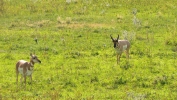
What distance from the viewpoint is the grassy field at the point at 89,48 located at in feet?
53.9

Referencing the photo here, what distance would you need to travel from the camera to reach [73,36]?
1108 inches

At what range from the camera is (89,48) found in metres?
24.5

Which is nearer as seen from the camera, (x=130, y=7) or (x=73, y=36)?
(x=73, y=36)

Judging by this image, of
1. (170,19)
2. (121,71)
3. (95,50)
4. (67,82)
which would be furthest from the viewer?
(170,19)

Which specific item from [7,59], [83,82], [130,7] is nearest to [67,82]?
[83,82]

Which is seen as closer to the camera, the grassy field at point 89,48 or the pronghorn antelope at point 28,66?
the pronghorn antelope at point 28,66

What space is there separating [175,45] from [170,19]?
9613 millimetres

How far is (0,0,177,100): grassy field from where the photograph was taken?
53.9ft

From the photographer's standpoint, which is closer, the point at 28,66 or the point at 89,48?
the point at 28,66

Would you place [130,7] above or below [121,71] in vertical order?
above

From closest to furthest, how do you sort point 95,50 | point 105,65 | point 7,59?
1. point 105,65
2. point 7,59
3. point 95,50

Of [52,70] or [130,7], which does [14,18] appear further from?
[52,70]

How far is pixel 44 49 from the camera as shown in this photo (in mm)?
24219

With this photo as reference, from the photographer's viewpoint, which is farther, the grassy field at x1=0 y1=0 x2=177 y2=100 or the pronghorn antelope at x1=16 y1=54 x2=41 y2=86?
the grassy field at x1=0 y1=0 x2=177 y2=100
